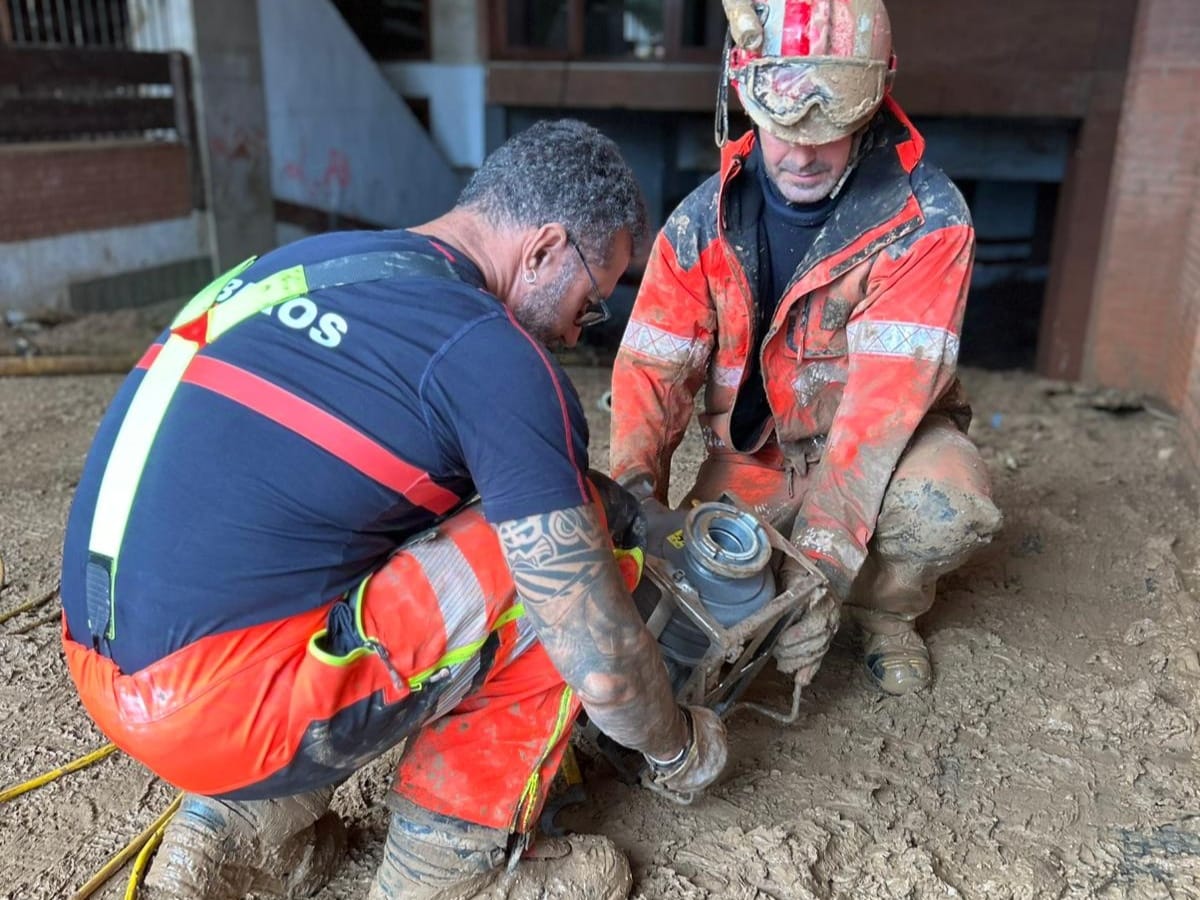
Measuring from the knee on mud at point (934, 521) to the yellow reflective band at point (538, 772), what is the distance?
100cm

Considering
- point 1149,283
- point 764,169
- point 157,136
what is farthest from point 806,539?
point 157,136

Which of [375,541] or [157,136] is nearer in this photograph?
[375,541]

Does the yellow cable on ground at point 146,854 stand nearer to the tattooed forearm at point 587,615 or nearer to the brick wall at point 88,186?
the tattooed forearm at point 587,615

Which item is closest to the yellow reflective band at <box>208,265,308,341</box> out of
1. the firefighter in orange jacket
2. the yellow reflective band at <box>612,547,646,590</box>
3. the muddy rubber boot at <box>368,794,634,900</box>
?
the yellow reflective band at <box>612,547,646,590</box>

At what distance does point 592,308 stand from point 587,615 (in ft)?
1.83

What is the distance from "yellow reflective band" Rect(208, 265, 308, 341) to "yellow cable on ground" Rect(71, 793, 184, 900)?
868 millimetres

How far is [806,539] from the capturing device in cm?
224

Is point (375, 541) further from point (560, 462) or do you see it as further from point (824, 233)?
point (824, 233)

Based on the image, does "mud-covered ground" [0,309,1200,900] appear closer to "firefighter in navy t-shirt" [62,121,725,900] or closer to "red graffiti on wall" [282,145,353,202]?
"firefighter in navy t-shirt" [62,121,725,900]

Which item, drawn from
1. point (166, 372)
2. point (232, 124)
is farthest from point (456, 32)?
point (166, 372)

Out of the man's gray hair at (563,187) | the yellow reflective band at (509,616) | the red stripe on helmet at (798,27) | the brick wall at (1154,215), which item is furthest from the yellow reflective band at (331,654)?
the brick wall at (1154,215)

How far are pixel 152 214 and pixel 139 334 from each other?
137 cm

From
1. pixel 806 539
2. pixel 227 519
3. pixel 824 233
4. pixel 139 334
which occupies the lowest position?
pixel 139 334

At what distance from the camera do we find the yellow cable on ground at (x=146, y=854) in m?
1.73
